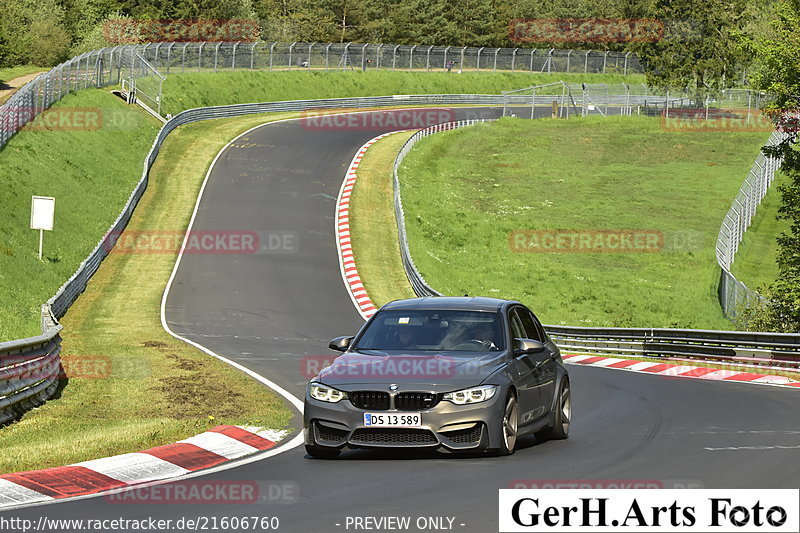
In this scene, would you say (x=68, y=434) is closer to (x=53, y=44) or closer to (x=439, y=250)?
(x=439, y=250)

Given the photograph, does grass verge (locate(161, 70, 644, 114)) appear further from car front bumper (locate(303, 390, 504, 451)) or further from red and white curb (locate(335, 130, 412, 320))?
car front bumper (locate(303, 390, 504, 451))

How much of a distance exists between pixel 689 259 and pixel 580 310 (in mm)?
10267

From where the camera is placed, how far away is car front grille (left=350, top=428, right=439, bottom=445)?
11.2 meters

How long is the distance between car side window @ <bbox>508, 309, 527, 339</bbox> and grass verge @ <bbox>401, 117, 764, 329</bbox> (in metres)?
24.0

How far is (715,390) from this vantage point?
19.8 meters

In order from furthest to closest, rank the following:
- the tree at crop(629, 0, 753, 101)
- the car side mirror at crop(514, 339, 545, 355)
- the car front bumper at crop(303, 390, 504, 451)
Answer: the tree at crop(629, 0, 753, 101)
the car side mirror at crop(514, 339, 545, 355)
the car front bumper at crop(303, 390, 504, 451)

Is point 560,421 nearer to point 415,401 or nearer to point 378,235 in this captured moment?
point 415,401

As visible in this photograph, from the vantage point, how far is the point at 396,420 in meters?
11.2

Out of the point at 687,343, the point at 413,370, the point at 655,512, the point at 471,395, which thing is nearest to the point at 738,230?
the point at 687,343

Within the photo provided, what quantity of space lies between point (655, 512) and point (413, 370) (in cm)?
412

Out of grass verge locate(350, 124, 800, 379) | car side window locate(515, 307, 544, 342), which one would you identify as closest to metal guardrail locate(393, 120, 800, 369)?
grass verge locate(350, 124, 800, 379)

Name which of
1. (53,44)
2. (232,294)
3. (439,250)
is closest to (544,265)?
(439,250)

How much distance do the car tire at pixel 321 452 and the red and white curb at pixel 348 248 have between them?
A: 21276mm

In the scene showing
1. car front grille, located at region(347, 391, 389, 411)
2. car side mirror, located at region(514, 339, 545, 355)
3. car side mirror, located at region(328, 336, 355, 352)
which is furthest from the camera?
car side mirror, located at region(328, 336, 355, 352)
